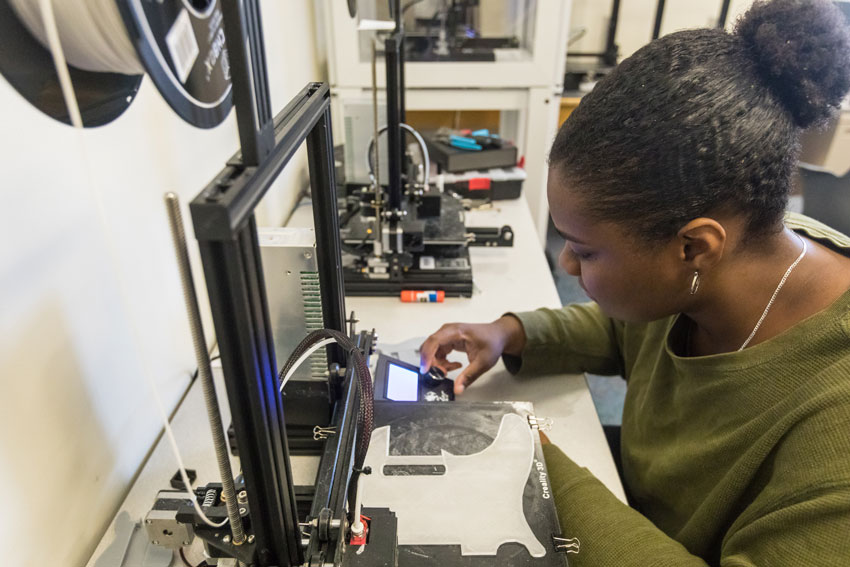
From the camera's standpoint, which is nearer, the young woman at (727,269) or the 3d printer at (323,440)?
the 3d printer at (323,440)

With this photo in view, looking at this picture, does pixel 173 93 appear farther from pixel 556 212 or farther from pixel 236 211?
pixel 556 212

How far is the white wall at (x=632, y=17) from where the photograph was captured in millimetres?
3275

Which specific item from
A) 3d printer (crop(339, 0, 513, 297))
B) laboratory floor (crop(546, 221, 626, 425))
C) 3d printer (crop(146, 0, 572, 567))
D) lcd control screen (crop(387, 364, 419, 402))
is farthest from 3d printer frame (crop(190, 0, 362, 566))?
laboratory floor (crop(546, 221, 626, 425))

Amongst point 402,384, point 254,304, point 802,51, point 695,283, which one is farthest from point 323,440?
point 802,51

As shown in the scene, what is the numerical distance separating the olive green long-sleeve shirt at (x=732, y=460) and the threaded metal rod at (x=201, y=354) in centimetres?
43

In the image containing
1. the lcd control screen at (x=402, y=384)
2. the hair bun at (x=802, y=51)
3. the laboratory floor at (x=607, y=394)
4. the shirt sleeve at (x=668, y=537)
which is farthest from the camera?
the laboratory floor at (x=607, y=394)

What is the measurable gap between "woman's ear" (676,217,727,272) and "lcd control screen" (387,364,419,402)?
19.8 inches

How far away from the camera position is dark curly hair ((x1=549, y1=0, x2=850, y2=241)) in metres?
0.62

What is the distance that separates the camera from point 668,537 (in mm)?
719

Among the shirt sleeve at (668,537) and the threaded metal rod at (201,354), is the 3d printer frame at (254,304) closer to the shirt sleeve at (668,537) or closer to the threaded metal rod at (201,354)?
the threaded metal rod at (201,354)

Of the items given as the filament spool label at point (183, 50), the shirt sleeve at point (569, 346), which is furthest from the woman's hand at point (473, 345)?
the filament spool label at point (183, 50)

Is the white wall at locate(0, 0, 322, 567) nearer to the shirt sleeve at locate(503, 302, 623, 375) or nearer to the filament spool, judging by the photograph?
the filament spool

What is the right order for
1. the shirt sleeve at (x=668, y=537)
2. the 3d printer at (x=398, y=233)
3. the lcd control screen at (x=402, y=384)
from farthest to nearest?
the 3d printer at (x=398, y=233) < the lcd control screen at (x=402, y=384) < the shirt sleeve at (x=668, y=537)

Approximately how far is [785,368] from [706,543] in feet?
0.87
